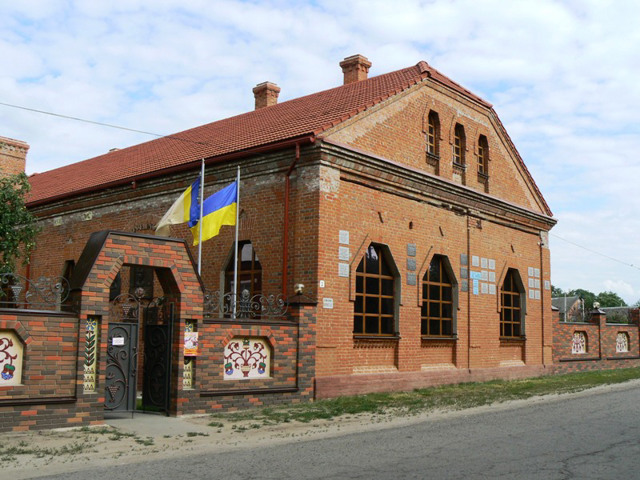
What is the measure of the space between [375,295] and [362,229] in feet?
5.34

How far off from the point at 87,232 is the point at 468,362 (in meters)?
11.4

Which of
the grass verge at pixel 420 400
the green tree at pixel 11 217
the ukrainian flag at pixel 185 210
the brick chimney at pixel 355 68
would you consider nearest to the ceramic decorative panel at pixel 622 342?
the grass verge at pixel 420 400

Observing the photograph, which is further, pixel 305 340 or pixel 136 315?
pixel 305 340

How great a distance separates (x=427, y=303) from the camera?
17531mm

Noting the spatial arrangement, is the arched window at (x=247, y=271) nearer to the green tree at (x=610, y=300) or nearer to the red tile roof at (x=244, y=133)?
the red tile roof at (x=244, y=133)

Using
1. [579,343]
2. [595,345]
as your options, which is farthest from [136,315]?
[595,345]

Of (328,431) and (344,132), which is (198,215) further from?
(328,431)

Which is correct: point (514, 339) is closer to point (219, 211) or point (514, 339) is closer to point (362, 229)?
point (362, 229)

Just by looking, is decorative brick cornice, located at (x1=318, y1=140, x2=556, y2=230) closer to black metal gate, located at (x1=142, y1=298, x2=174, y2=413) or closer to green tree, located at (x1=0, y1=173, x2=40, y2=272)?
black metal gate, located at (x1=142, y1=298, x2=174, y2=413)

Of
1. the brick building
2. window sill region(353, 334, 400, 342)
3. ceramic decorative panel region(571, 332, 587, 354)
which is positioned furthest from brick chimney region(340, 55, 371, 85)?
ceramic decorative panel region(571, 332, 587, 354)

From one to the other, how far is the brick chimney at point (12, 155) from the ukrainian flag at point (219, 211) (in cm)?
1720

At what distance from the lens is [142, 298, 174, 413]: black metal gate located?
38.5 ft

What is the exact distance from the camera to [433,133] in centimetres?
1861

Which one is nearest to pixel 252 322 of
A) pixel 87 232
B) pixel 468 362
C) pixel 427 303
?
pixel 427 303
